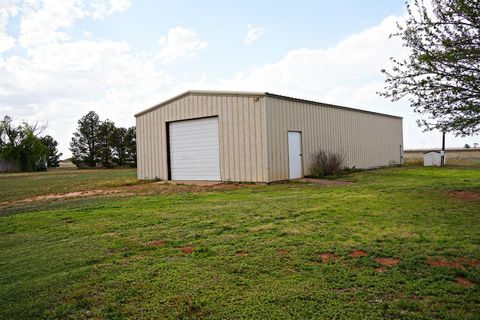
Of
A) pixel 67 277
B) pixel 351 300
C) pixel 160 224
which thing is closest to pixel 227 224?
pixel 160 224

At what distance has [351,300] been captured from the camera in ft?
9.66

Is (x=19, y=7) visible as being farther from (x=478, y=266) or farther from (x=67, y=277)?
(x=478, y=266)

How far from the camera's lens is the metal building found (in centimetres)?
1392

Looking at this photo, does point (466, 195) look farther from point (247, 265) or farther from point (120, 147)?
point (120, 147)

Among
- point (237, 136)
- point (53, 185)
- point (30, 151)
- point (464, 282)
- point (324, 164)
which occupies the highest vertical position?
point (30, 151)

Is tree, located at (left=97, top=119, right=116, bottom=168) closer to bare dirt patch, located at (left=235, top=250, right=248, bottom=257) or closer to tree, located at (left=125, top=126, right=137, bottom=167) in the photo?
tree, located at (left=125, top=126, right=137, bottom=167)

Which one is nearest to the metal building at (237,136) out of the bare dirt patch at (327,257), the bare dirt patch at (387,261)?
the bare dirt patch at (327,257)

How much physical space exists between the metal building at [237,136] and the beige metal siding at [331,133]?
0.13 ft

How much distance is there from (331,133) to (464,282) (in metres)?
15.6

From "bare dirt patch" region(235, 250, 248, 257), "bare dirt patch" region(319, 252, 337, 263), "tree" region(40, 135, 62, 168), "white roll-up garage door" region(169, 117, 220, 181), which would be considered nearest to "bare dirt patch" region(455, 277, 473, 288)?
"bare dirt patch" region(319, 252, 337, 263)

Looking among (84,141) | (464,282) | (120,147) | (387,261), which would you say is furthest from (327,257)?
(84,141)

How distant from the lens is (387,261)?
3881mm

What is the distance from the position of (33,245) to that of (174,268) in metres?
2.75

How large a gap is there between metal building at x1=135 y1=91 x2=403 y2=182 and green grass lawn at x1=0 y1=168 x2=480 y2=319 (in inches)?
275
